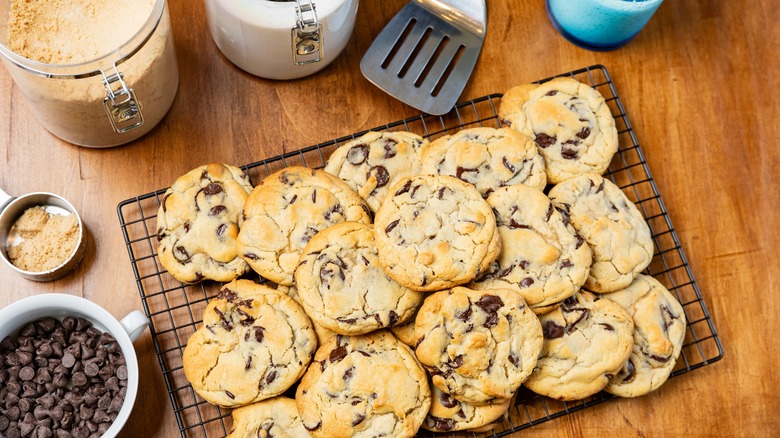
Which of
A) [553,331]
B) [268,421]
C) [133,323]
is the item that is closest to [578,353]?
[553,331]

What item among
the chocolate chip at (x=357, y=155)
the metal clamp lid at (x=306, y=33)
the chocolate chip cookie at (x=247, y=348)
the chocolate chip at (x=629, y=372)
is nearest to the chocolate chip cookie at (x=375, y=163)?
the chocolate chip at (x=357, y=155)

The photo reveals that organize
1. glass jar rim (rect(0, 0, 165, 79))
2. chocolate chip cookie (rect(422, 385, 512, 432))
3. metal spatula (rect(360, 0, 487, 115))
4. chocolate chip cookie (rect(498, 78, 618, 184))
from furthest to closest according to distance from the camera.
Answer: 1. metal spatula (rect(360, 0, 487, 115))
2. chocolate chip cookie (rect(498, 78, 618, 184))
3. chocolate chip cookie (rect(422, 385, 512, 432))
4. glass jar rim (rect(0, 0, 165, 79))

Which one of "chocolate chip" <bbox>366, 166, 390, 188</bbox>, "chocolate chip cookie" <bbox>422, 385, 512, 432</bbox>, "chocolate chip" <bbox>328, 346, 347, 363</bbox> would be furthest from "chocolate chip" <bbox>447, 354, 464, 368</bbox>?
"chocolate chip" <bbox>366, 166, 390, 188</bbox>

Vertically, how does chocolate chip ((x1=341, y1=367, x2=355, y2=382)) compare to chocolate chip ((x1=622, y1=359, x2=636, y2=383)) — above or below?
above

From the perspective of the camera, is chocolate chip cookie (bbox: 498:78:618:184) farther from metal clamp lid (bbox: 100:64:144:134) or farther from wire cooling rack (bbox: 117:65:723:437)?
metal clamp lid (bbox: 100:64:144:134)

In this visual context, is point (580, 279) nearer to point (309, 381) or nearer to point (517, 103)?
point (517, 103)

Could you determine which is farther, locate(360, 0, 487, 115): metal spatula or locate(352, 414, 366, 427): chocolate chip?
locate(360, 0, 487, 115): metal spatula

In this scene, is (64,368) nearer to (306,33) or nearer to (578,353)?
(306,33)
